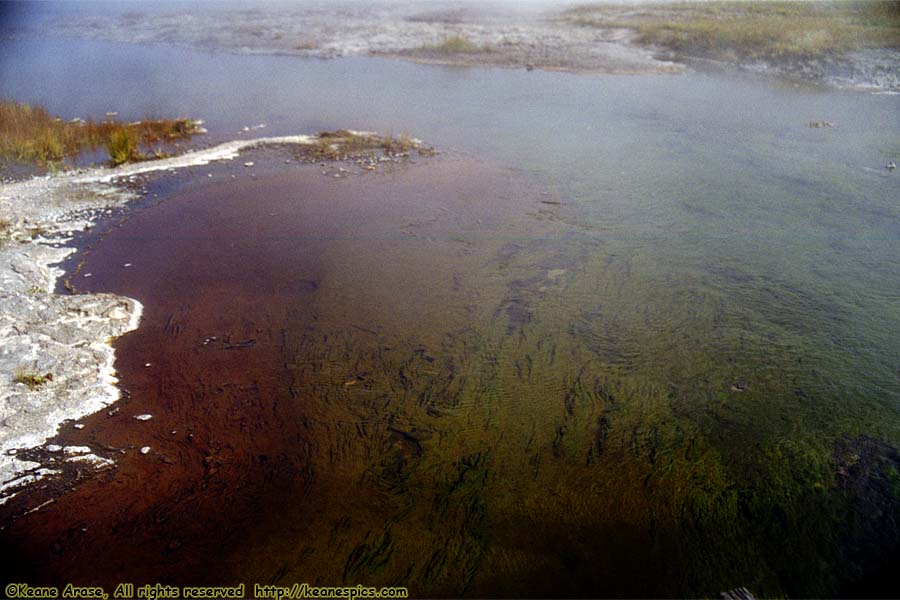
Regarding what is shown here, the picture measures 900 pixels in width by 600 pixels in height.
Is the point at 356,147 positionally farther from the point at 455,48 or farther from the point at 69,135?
the point at 455,48

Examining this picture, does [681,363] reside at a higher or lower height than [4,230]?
lower

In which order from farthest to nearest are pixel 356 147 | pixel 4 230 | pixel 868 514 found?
pixel 356 147
pixel 4 230
pixel 868 514

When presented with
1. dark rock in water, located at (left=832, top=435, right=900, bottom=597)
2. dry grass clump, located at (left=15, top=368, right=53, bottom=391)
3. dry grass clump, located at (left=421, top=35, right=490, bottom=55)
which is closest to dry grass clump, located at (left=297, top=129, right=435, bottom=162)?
dry grass clump, located at (left=15, top=368, right=53, bottom=391)

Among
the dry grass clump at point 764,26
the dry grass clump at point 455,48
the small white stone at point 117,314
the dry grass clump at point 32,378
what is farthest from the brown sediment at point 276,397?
the dry grass clump at point 764,26

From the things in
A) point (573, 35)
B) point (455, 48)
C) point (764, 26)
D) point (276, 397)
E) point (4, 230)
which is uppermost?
point (573, 35)

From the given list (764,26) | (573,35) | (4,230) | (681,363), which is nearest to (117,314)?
(4,230)

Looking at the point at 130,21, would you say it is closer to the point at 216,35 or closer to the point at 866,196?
the point at 216,35

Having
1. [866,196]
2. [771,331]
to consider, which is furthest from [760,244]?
[866,196]
